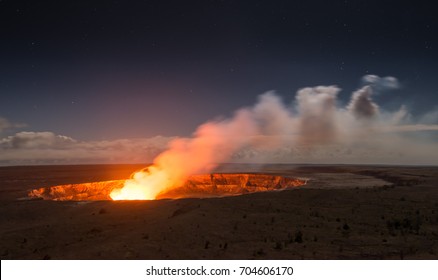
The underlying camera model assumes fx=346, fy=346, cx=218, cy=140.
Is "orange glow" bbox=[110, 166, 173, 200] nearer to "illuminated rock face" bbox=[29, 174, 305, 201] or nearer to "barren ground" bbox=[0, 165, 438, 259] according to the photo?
"illuminated rock face" bbox=[29, 174, 305, 201]

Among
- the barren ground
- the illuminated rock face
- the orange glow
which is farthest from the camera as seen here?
the orange glow

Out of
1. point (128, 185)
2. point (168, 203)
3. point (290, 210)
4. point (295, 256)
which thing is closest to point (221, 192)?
point (128, 185)

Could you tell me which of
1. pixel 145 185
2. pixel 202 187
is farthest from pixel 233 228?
pixel 202 187

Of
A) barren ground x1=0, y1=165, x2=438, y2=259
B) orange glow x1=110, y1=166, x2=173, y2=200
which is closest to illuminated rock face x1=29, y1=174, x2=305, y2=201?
orange glow x1=110, y1=166, x2=173, y2=200

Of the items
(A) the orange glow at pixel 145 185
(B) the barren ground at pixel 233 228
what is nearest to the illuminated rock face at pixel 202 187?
(A) the orange glow at pixel 145 185

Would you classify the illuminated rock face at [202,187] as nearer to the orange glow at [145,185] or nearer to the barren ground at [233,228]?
the orange glow at [145,185]

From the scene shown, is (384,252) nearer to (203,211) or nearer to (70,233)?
(203,211)

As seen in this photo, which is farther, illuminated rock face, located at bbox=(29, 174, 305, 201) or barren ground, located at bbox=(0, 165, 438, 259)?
illuminated rock face, located at bbox=(29, 174, 305, 201)
